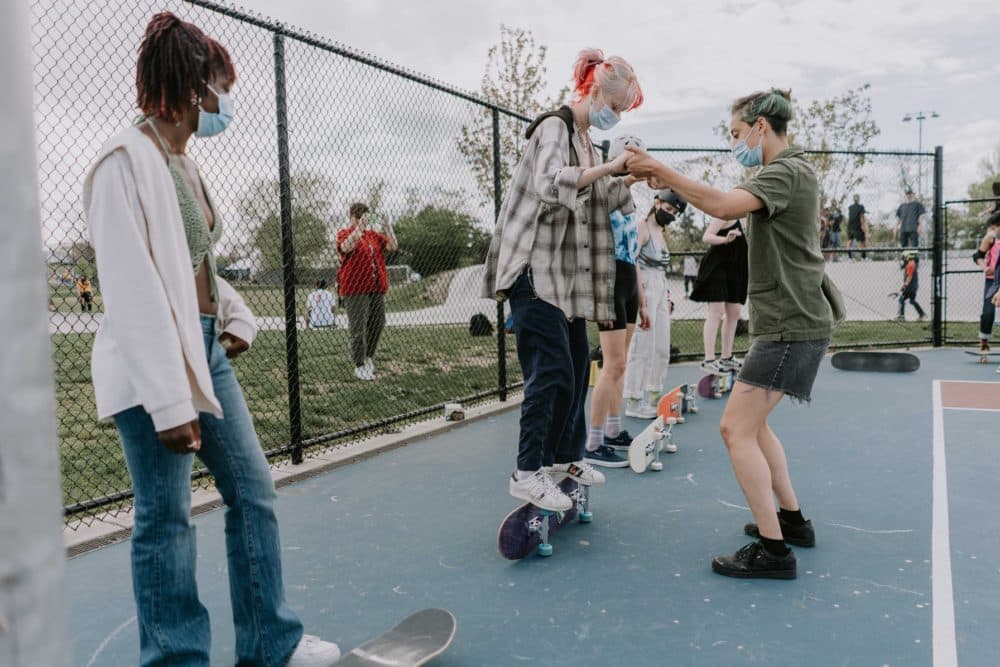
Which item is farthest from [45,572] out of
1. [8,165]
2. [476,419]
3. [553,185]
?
[476,419]

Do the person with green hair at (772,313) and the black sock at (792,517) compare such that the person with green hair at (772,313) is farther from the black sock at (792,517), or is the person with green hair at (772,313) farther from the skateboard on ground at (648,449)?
the skateboard on ground at (648,449)

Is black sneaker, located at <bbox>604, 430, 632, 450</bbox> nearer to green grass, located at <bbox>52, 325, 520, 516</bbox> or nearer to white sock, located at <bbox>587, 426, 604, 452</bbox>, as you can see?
white sock, located at <bbox>587, 426, 604, 452</bbox>

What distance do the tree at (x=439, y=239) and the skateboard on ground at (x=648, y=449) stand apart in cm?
485

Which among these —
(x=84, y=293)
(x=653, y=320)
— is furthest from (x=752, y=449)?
(x=84, y=293)

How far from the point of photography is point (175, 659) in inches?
81.8

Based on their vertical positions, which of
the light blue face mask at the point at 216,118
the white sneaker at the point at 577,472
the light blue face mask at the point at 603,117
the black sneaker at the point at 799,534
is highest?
the light blue face mask at the point at 603,117

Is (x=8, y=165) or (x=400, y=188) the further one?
(x=400, y=188)

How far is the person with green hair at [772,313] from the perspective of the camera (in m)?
3.21

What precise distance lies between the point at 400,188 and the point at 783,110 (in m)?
5.04

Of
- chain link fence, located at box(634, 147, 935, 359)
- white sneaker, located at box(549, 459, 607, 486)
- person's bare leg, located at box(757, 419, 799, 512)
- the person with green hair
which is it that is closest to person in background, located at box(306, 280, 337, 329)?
chain link fence, located at box(634, 147, 935, 359)

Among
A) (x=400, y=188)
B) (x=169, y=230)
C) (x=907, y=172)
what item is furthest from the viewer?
(x=907, y=172)

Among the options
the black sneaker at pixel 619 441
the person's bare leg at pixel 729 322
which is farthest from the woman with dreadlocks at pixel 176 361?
the person's bare leg at pixel 729 322

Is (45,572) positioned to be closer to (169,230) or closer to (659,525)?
(169,230)

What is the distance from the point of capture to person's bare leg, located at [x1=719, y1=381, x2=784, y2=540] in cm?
329
